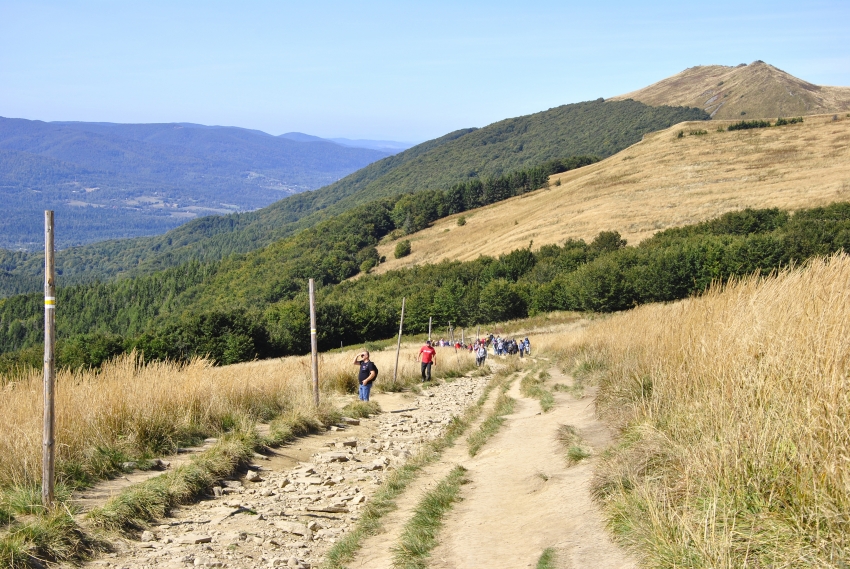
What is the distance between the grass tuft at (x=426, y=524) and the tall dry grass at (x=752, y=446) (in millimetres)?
1489

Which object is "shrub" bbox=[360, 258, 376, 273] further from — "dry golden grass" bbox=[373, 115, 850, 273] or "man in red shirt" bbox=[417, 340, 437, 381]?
"man in red shirt" bbox=[417, 340, 437, 381]

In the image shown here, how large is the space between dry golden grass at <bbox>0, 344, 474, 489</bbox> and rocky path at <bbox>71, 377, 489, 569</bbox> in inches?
46.9

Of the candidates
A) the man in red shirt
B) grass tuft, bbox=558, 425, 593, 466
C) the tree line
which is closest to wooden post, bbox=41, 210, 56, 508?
grass tuft, bbox=558, 425, 593, 466

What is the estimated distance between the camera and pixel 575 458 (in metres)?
7.69

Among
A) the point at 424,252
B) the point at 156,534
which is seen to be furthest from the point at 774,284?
the point at 424,252

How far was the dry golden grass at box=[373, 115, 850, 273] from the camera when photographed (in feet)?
268

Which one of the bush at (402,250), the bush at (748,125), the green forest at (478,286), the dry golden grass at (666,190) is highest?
the bush at (748,125)

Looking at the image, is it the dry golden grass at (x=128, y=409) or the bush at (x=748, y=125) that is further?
the bush at (x=748, y=125)

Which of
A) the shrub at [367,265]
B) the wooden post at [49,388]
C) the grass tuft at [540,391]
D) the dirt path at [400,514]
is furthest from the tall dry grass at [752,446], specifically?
the shrub at [367,265]

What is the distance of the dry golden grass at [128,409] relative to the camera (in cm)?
705

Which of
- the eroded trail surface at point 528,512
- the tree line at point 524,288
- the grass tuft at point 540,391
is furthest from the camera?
the tree line at point 524,288

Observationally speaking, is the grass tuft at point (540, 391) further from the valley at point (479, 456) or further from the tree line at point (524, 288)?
the tree line at point (524, 288)

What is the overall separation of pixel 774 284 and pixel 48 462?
6.92 m

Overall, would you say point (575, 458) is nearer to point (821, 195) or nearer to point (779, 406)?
point (779, 406)
